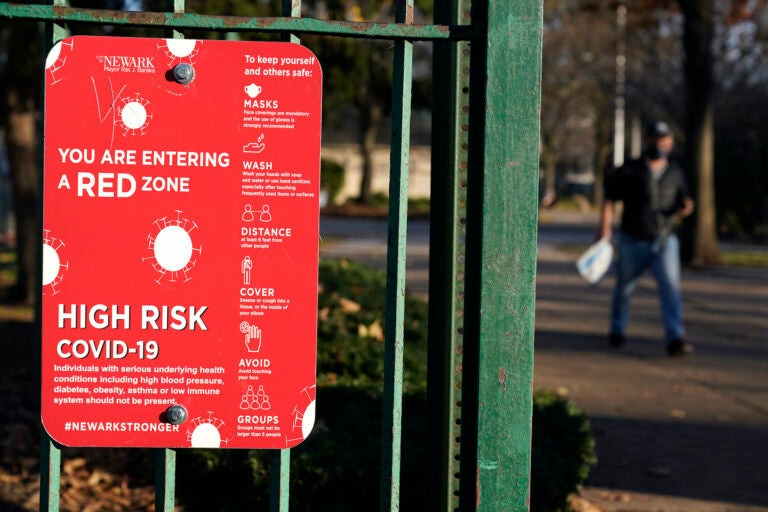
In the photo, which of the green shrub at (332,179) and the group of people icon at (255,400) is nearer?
the group of people icon at (255,400)

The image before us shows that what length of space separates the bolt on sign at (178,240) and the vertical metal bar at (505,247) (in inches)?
15.6

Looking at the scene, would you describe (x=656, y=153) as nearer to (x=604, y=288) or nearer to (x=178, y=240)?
(x=604, y=288)

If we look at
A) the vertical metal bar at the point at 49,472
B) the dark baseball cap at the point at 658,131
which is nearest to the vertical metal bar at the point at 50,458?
the vertical metal bar at the point at 49,472

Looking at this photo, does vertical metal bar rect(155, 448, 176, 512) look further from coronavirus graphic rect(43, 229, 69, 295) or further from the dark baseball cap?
the dark baseball cap

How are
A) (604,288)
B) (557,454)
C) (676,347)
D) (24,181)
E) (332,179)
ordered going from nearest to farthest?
(557,454) < (676,347) < (24,181) < (604,288) < (332,179)

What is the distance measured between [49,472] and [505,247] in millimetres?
1186

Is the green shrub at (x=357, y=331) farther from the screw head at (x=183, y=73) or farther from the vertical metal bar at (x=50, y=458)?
the screw head at (x=183, y=73)

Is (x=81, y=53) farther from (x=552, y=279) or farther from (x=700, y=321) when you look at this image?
(x=552, y=279)

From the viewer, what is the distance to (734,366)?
8.80 m

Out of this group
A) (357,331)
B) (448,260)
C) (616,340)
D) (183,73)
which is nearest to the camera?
(183,73)

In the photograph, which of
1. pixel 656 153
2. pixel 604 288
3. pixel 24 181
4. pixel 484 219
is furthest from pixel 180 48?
pixel 604 288

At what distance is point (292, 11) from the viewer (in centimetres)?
259

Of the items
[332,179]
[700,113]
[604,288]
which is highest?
[700,113]

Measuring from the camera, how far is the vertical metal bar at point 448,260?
2.85 m
